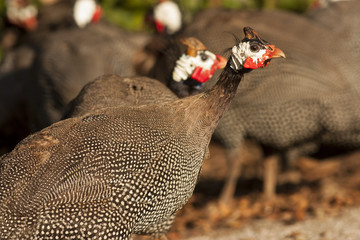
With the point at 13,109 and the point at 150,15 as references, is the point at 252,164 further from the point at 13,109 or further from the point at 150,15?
the point at 13,109

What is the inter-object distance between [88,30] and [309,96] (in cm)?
206

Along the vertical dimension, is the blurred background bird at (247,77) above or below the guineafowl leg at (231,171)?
above

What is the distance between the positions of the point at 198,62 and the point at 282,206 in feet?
7.37

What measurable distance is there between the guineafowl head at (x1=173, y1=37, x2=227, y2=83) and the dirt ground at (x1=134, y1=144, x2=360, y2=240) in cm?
127

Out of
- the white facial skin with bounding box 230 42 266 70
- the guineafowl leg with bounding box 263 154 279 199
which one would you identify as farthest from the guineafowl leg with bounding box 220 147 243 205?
the white facial skin with bounding box 230 42 266 70

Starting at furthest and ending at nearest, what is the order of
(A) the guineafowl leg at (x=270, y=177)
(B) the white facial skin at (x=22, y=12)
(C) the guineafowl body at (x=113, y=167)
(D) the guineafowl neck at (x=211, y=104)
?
(B) the white facial skin at (x=22, y=12) → (A) the guineafowl leg at (x=270, y=177) → (D) the guineafowl neck at (x=211, y=104) → (C) the guineafowl body at (x=113, y=167)

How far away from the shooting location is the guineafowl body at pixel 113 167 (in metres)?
3.08

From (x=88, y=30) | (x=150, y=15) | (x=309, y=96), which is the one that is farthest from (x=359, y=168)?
(x=88, y=30)

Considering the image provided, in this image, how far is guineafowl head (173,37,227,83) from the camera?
12.9ft

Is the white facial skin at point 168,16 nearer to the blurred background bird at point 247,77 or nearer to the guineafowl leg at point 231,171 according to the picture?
the blurred background bird at point 247,77

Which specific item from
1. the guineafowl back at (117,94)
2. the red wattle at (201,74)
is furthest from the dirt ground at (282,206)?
the guineafowl back at (117,94)

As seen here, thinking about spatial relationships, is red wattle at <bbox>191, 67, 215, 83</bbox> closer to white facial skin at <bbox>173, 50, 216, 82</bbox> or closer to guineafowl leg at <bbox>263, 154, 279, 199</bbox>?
white facial skin at <bbox>173, 50, 216, 82</bbox>

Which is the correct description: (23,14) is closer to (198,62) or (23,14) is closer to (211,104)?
(198,62)

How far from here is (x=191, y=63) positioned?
3955 millimetres
